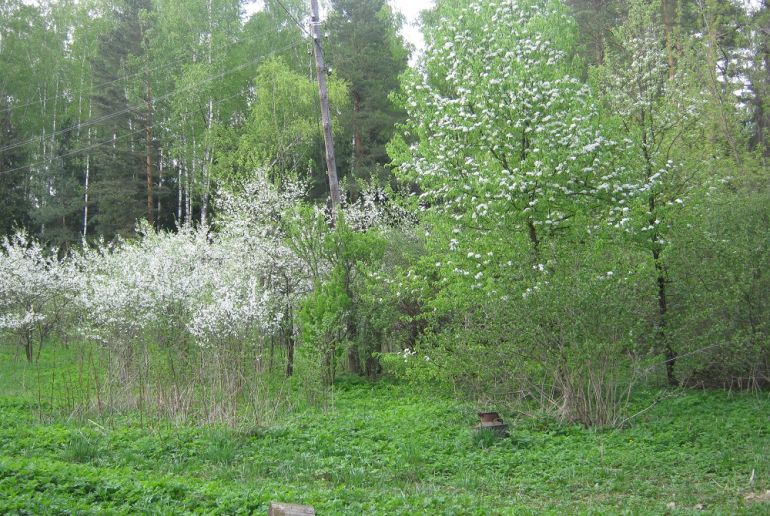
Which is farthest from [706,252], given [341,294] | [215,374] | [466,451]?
[215,374]

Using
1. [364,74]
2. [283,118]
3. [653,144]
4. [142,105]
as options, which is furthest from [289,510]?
[142,105]

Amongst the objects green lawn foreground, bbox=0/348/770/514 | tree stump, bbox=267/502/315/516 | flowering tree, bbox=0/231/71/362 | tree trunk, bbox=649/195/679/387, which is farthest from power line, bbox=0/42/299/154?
tree stump, bbox=267/502/315/516

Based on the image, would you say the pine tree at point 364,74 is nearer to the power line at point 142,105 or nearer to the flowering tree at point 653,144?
the power line at point 142,105

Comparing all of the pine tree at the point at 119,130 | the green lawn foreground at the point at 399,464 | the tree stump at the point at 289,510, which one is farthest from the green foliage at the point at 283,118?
the tree stump at the point at 289,510

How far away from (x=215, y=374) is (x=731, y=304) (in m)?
7.49

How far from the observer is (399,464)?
799cm

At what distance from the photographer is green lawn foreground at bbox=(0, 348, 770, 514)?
6027 mm

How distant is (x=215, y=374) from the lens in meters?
10.0

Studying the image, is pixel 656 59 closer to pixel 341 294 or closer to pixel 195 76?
pixel 341 294

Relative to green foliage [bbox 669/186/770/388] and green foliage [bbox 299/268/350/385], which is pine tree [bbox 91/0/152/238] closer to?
green foliage [bbox 299/268/350/385]

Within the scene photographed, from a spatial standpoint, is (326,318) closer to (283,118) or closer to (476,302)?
(476,302)

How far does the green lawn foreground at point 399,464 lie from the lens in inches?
237

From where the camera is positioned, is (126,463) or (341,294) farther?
(341,294)

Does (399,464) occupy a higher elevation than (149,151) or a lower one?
lower
